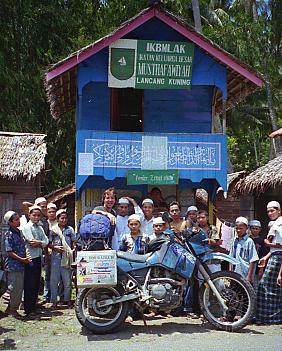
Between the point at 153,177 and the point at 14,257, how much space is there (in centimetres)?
351

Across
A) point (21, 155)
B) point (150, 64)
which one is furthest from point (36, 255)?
point (21, 155)

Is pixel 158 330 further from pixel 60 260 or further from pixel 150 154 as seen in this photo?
pixel 150 154

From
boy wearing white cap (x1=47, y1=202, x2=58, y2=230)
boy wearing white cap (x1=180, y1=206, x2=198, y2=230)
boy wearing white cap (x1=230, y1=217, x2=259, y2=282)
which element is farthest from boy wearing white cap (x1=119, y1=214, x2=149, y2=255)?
boy wearing white cap (x1=47, y1=202, x2=58, y2=230)

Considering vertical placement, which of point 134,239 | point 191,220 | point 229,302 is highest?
point 191,220

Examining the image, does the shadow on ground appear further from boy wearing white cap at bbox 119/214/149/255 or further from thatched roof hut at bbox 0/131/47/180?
thatched roof hut at bbox 0/131/47/180

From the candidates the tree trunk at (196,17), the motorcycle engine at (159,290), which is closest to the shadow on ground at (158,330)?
the motorcycle engine at (159,290)

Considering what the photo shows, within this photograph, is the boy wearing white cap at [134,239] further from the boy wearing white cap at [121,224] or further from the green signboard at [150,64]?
the green signboard at [150,64]

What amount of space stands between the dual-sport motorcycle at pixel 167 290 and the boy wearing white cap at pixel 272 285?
53cm

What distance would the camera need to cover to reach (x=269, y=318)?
305 inches

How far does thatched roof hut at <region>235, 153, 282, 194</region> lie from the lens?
12.8 meters

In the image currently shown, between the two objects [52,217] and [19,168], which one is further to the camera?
[19,168]

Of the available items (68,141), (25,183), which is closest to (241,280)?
(25,183)

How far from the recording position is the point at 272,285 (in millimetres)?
7840

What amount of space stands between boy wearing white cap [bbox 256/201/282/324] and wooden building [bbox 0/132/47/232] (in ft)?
20.8
